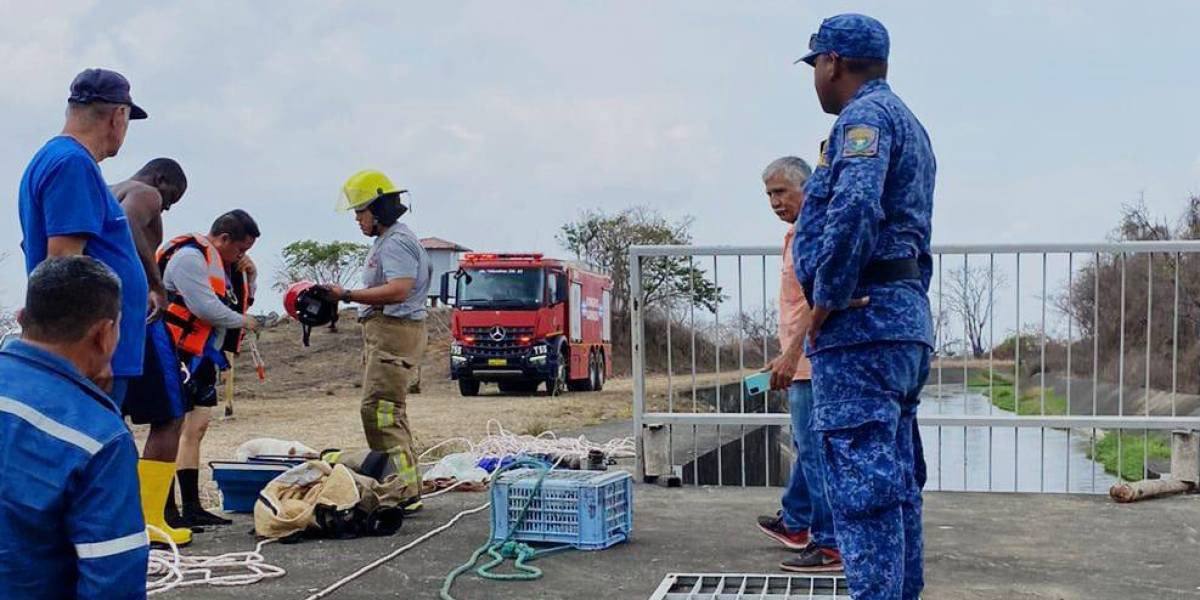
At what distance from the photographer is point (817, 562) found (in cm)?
496

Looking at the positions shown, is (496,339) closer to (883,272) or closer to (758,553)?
(758,553)

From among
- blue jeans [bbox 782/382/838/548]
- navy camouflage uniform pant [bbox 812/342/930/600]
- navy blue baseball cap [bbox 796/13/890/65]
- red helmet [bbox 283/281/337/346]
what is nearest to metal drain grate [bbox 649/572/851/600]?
blue jeans [bbox 782/382/838/548]

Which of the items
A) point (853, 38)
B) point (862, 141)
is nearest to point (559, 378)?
point (853, 38)

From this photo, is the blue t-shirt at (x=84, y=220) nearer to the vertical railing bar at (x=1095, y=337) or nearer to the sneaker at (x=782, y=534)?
the sneaker at (x=782, y=534)

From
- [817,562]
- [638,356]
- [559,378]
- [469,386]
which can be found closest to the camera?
[817,562]

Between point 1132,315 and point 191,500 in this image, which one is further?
point 1132,315

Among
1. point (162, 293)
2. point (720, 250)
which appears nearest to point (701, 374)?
point (720, 250)

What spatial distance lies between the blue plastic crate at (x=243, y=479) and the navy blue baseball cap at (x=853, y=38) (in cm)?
396

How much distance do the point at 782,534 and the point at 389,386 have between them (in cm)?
222

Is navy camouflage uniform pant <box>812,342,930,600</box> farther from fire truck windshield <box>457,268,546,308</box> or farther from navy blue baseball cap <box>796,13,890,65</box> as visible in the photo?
Result: fire truck windshield <box>457,268,546,308</box>

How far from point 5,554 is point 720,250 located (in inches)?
227

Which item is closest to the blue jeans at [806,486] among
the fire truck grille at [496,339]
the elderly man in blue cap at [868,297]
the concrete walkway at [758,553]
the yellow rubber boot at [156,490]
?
the concrete walkway at [758,553]

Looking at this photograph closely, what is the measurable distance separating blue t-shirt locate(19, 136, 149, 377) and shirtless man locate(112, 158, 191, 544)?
0.83m

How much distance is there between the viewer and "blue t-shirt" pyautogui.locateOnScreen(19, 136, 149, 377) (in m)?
4.09
